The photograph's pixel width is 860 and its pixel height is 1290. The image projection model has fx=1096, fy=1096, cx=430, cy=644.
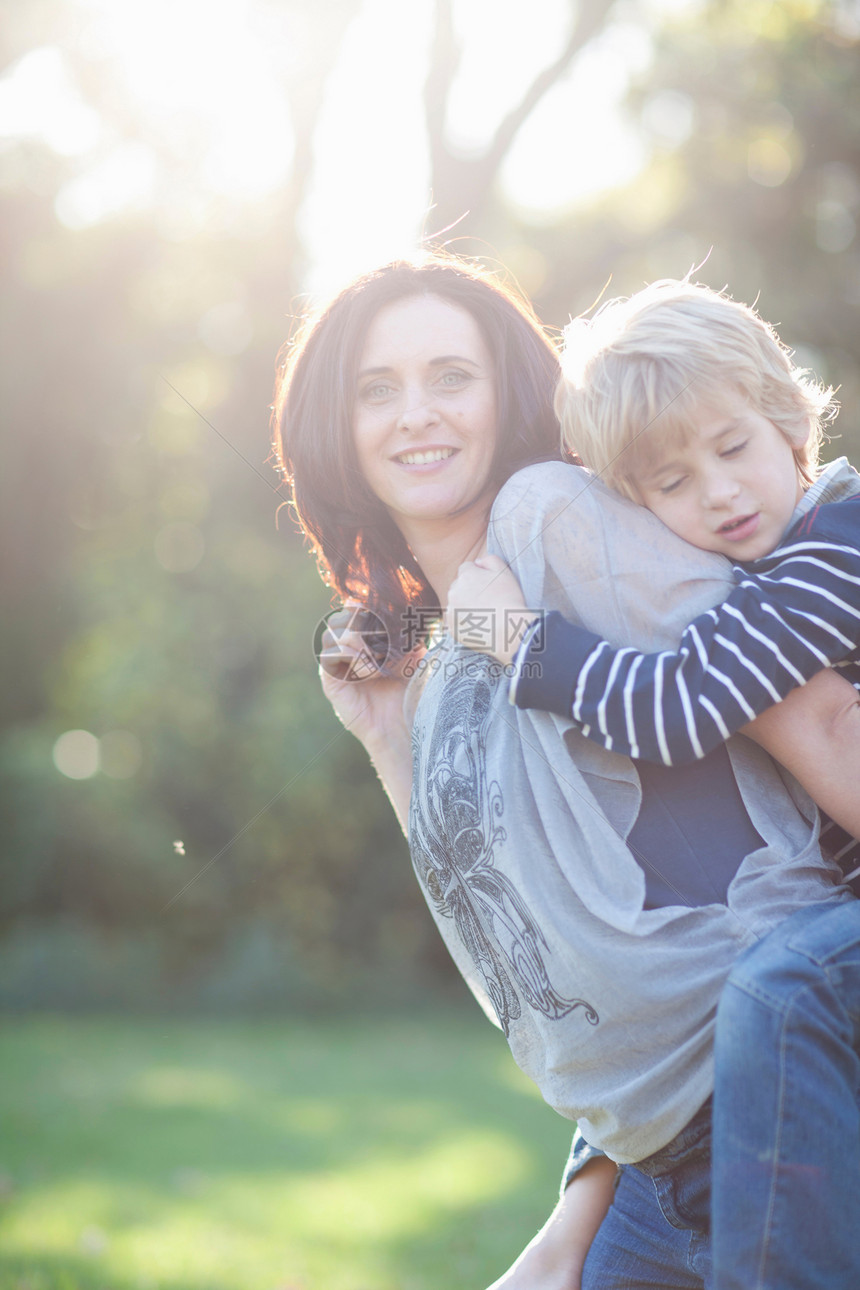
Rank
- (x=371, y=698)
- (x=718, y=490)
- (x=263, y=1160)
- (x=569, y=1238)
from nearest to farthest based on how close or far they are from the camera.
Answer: (x=718, y=490), (x=569, y=1238), (x=371, y=698), (x=263, y=1160)

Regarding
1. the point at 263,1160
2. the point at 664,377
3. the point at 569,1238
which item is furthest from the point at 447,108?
the point at 569,1238

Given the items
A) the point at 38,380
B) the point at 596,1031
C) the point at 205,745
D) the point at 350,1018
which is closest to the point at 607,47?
the point at 38,380

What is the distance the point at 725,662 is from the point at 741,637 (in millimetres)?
36

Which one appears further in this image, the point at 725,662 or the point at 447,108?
the point at 447,108

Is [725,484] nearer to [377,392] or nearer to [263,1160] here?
[377,392]

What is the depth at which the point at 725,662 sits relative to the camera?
1.25 metres

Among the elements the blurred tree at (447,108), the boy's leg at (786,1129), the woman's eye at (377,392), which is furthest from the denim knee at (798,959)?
the blurred tree at (447,108)

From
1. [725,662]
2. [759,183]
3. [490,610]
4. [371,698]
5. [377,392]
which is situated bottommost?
[725,662]

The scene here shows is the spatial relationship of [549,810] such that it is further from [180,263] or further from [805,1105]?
[180,263]

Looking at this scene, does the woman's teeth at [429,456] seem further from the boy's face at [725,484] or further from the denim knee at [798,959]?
the denim knee at [798,959]

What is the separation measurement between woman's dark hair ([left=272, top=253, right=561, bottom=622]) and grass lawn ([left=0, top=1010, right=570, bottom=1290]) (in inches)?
97.0

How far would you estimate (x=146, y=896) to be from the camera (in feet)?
29.5

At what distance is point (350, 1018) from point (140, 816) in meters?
2.35

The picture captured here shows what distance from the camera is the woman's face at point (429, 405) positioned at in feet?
6.01
